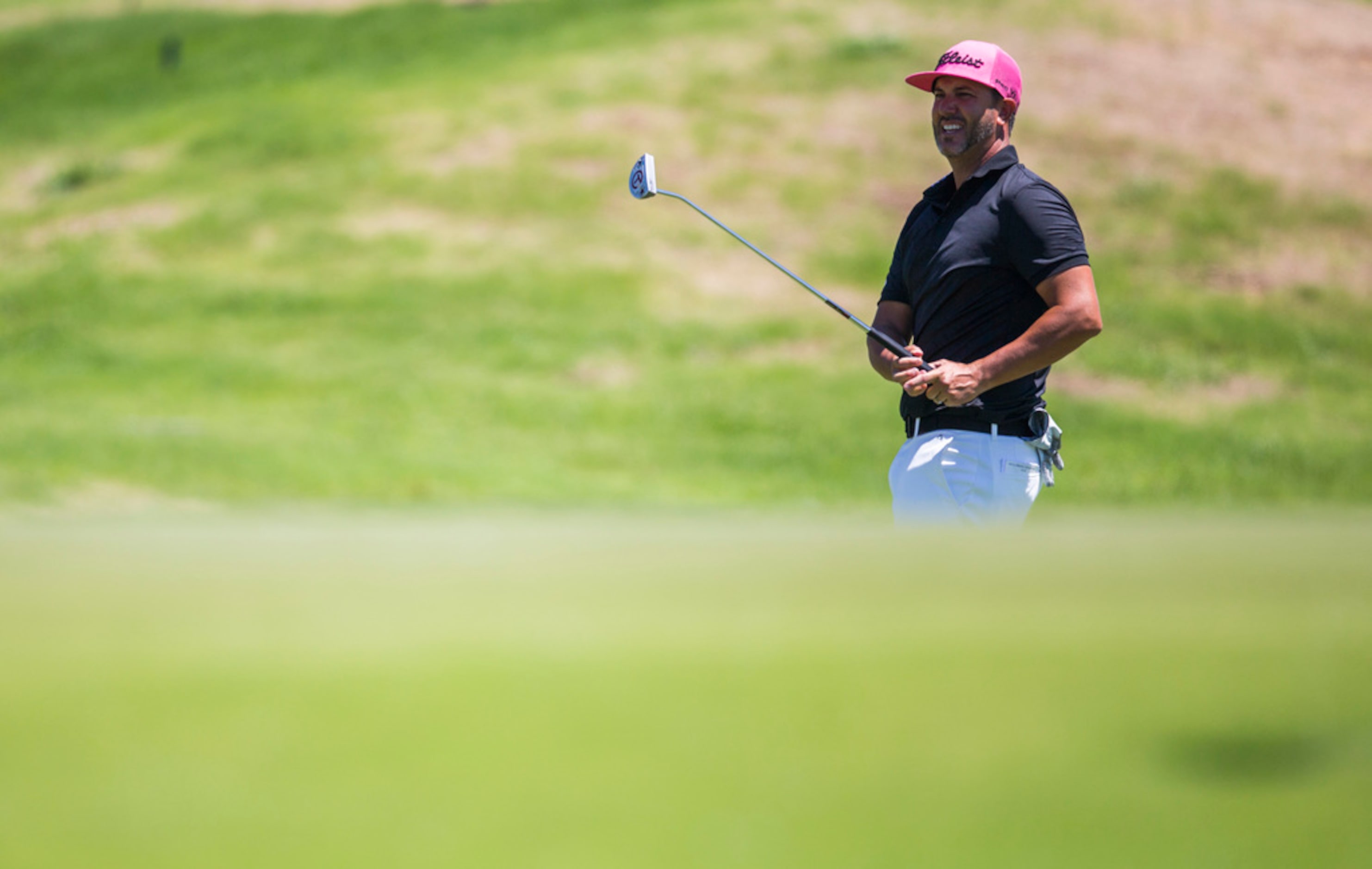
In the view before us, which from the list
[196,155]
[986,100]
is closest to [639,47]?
[196,155]

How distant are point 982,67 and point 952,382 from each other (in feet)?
3.14

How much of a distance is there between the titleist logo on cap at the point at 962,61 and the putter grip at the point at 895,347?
31.9 inches

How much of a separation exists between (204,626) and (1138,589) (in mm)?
792

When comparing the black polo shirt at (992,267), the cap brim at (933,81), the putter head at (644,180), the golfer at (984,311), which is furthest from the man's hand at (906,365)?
the putter head at (644,180)

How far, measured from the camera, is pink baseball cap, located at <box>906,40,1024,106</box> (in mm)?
4176

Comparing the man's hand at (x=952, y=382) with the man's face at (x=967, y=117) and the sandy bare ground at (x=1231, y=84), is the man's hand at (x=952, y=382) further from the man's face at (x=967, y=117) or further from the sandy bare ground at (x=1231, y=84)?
the sandy bare ground at (x=1231, y=84)

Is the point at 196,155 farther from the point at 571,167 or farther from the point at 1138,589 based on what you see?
the point at 1138,589

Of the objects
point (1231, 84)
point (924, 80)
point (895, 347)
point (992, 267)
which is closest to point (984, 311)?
point (992, 267)

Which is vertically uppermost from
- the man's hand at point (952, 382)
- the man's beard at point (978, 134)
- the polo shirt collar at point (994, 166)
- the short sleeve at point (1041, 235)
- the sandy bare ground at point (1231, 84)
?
the sandy bare ground at point (1231, 84)

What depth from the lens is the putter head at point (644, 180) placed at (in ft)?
16.9

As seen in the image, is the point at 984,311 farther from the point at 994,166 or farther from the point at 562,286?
the point at 562,286

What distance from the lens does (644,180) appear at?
5215 mm

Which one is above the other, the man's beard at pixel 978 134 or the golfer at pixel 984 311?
the man's beard at pixel 978 134

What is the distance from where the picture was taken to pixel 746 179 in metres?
29.9
